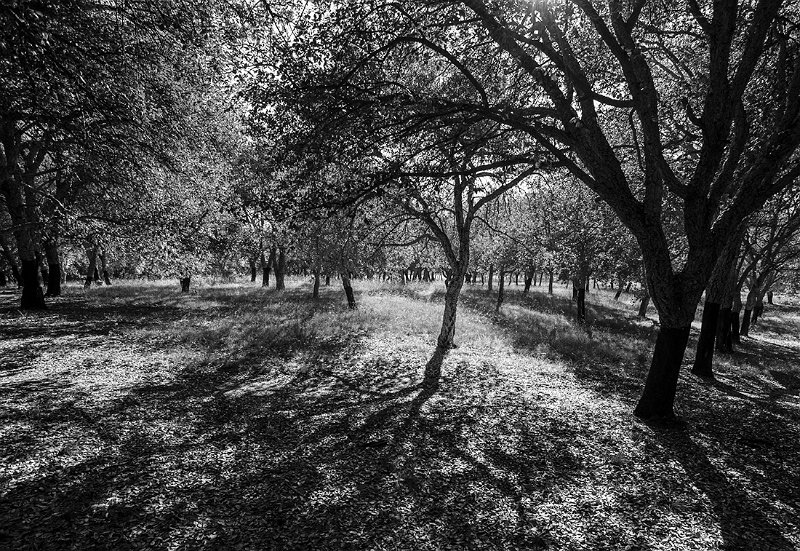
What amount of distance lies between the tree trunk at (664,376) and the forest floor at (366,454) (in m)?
0.45

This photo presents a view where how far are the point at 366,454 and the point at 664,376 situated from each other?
227 inches

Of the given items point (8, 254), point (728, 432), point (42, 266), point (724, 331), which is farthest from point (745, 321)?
point (42, 266)

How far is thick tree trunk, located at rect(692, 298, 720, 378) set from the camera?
12562 mm

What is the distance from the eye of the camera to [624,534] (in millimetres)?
4352

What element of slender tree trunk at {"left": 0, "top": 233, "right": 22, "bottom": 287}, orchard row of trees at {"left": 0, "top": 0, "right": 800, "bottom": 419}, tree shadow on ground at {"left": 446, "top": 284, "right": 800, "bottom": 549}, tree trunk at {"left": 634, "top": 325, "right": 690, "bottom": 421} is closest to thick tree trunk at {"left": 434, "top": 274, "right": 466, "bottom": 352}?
orchard row of trees at {"left": 0, "top": 0, "right": 800, "bottom": 419}

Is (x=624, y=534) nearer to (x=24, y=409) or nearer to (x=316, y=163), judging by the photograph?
(x=316, y=163)

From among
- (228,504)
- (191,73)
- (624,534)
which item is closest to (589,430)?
(624,534)

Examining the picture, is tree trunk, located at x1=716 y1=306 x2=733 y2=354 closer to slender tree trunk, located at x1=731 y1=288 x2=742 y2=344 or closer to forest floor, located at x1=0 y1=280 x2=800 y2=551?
slender tree trunk, located at x1=731 y1=288 x2=742 y2=344

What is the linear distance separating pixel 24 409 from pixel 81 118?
649cm

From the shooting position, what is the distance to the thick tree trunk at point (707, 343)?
12.6 metres

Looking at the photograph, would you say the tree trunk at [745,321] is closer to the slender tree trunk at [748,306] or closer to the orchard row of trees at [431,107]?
the slender tree trunk at [748,306]

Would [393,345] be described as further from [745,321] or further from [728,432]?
[745,321]

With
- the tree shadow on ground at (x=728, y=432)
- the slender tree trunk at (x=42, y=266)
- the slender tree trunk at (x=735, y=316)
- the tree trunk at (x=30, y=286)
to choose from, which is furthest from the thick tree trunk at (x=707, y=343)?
the slender tree trunk at (x=42, y=266)

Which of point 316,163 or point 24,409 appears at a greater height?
point 316,163
